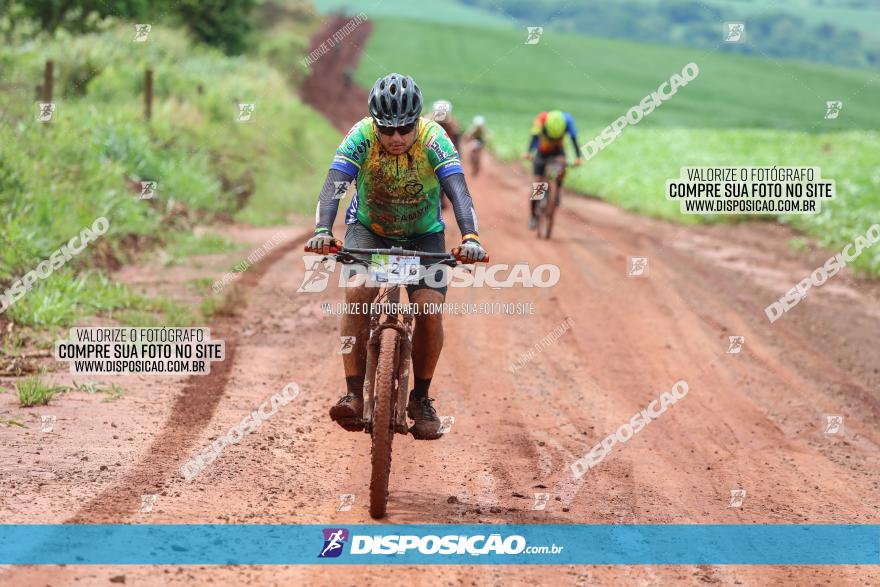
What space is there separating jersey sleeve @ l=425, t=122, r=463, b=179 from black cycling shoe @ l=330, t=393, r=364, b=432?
158 cm

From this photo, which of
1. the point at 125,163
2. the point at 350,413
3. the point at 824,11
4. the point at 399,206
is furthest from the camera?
the point at 824,11

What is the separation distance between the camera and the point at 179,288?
1336 cm

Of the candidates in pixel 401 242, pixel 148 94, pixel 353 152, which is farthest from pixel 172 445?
pixel 148 94

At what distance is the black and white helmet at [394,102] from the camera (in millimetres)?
6316

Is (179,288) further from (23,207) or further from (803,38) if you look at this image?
(803,38)

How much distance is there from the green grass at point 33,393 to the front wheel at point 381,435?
342 cm

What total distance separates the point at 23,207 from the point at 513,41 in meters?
90.6

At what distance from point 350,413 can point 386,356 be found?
52cm

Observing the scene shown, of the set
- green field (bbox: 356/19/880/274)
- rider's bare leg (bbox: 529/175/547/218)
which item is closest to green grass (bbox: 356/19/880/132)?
green field (bbox: 356/19/880/274)

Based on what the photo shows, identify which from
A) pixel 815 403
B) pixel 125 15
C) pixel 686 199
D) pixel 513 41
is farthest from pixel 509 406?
pixel 513 41

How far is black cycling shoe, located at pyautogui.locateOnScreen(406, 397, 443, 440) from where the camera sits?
690 cm

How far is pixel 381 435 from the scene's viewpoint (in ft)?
20.1

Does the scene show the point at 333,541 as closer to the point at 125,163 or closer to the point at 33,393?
the point at 33,393

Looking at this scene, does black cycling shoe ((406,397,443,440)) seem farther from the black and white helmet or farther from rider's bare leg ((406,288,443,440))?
the black and white helmet
